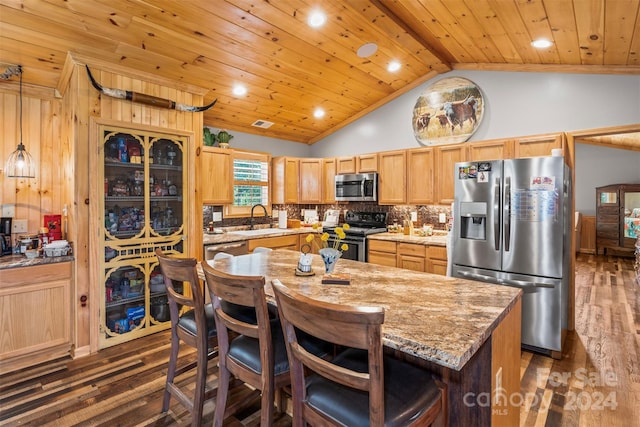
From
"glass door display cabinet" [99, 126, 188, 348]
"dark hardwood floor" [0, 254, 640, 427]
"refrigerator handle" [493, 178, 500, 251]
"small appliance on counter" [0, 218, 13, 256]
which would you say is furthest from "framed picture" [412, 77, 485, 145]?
"small appliance on counter" [0, 218, 13, 256]

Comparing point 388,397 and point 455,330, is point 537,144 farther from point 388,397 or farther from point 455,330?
point 388,397

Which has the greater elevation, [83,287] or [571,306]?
[83,287]

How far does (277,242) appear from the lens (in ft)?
15.2

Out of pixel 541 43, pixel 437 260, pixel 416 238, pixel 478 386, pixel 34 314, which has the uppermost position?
pixel 541 43

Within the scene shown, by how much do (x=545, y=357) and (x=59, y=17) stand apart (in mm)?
4877

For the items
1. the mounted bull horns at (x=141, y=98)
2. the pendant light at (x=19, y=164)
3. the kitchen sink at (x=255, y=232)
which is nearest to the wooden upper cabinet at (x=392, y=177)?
the kitchen sink at (x=255, y=232)

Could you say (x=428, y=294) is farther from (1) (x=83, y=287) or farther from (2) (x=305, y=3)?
(1) (x=83, y=287)

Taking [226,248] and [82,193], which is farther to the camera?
[226,248]

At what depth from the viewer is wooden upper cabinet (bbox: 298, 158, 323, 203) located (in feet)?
17.6

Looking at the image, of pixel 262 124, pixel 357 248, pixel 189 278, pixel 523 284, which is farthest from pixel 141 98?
pixel 523 284

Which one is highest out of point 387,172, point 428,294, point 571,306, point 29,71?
point 29,71

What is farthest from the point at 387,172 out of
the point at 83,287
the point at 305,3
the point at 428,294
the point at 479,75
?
the point at 83,287

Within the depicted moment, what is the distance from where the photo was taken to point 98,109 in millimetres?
2922

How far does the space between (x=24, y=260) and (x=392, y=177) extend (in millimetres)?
4131
